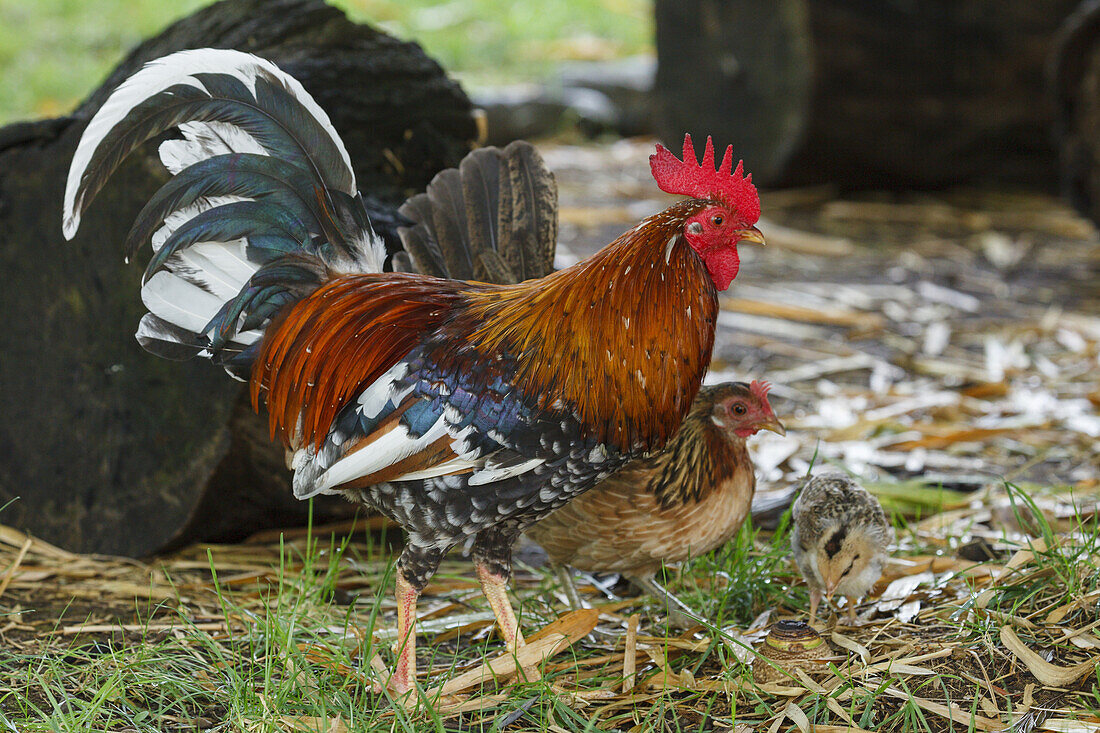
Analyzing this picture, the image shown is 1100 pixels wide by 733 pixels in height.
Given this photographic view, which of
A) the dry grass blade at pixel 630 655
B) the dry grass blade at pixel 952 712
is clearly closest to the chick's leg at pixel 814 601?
the dry grass blade at pixel 952 712

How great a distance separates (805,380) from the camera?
564 cm

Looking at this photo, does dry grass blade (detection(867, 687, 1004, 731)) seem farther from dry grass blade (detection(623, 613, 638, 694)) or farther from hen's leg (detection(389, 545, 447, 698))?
hen's leg (detection(389, 545, 447, 698))

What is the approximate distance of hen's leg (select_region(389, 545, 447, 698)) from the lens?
290cm

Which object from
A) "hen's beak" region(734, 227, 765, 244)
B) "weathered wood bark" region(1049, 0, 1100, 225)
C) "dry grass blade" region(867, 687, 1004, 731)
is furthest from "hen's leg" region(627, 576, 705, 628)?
"weathered wood bark" region(1049, 0, 1100, 225)

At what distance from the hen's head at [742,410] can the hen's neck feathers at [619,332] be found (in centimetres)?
60

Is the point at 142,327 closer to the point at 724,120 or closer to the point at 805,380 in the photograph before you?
the point at 805,380

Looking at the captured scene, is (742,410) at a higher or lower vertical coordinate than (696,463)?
higher

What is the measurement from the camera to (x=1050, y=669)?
2.81 meters

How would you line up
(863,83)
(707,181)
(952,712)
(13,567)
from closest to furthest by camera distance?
(952,712), (707,181), (13,567), (863,83)

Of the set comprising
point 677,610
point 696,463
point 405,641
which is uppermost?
point 696,463

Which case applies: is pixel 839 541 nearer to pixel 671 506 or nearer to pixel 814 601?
pixel 814 601

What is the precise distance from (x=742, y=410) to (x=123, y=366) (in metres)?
2.22

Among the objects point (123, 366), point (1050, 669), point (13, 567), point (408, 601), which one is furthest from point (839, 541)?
point (13, 567)

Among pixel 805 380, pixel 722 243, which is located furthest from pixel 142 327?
pixel 805 380
